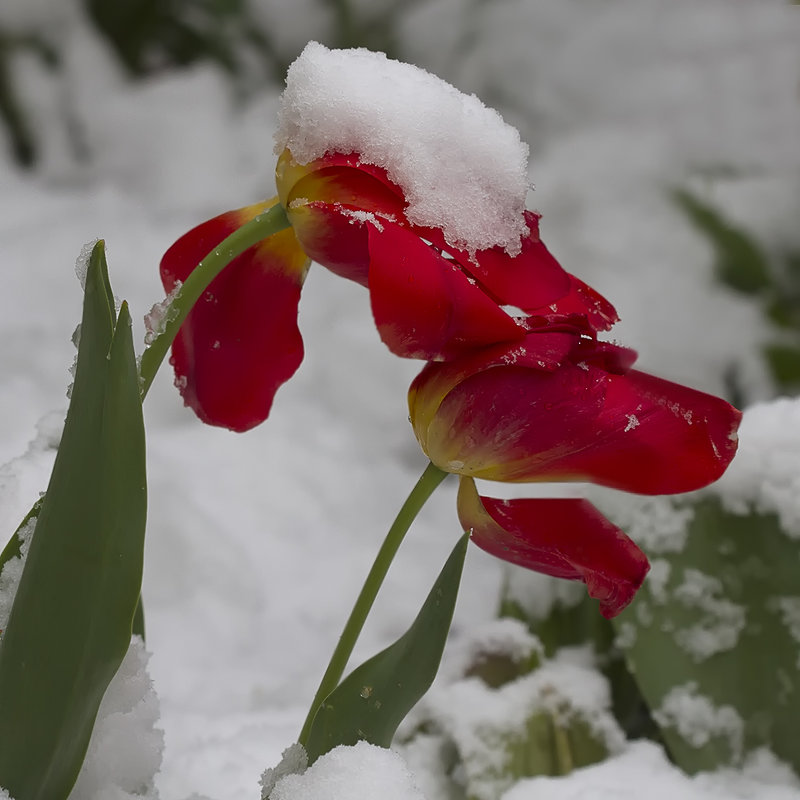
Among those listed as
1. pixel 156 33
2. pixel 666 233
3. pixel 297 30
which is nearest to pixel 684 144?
pixel 666 233

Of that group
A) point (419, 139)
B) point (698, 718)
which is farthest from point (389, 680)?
point (698, 718)

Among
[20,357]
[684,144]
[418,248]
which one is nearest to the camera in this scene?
[418,248]

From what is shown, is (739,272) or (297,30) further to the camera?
(297,30)

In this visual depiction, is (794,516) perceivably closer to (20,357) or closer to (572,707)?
(572,707)

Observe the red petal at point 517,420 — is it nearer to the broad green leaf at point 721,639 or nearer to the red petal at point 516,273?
the red petal at point 516,273

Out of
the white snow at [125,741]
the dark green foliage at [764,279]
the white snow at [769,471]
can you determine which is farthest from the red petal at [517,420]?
the dark green foliage at [764,279]

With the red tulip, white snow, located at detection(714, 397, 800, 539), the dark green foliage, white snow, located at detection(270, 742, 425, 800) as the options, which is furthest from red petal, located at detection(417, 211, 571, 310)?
the dark green foliage
